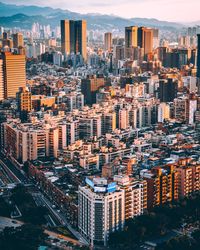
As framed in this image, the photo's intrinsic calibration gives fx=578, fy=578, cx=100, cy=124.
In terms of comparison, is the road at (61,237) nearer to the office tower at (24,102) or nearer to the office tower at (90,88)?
the office tower at (24,102)

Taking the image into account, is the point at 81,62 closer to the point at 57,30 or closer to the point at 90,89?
the point at 57,30

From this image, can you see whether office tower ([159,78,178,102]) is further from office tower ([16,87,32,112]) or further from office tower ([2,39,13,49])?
office tower ([2,39,13,49])

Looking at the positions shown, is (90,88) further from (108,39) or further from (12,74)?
(108,39)

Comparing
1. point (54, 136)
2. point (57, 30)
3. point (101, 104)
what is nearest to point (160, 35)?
point (57, 30)

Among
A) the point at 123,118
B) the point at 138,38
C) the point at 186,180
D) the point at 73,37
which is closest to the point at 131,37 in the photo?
the point at 138,38

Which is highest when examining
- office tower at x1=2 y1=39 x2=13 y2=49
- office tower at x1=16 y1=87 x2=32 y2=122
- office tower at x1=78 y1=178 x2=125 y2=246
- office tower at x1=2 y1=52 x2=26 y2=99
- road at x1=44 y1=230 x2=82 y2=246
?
office tower at x1=2 y1=39 x2=13 y2=49

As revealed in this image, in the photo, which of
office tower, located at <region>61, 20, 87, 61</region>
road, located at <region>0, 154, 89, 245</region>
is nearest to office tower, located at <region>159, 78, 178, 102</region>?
road, located at <region>0, 154, 89, 245</region>
